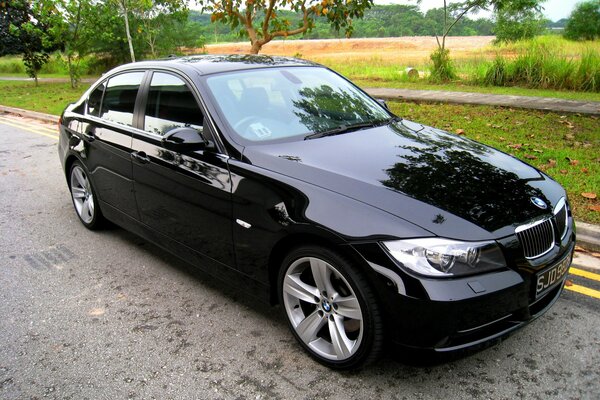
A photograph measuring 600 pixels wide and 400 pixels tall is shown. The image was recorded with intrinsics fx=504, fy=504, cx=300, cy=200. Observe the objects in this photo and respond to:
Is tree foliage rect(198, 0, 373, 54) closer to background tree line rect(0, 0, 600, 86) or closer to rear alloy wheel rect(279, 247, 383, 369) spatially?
background tree line rect(0, 0, 600, 86)

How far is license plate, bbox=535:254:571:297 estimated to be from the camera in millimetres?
2592

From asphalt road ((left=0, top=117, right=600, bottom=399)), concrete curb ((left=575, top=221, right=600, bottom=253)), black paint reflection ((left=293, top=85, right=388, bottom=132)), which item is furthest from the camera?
concrete curb ((left=575, top=221, right=600, bottom=253))

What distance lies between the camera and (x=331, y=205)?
2650mm

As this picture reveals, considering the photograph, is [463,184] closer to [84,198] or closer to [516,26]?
[84,198]

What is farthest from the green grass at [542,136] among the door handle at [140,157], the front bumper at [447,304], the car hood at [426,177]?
the door handle at [140,157]

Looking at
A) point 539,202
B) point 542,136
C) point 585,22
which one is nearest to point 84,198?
point 539,202

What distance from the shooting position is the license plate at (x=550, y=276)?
2.59 m

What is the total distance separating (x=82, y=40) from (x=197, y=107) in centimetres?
1816

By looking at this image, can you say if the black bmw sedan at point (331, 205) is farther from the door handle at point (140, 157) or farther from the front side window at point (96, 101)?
the front side window at point (96, 101)

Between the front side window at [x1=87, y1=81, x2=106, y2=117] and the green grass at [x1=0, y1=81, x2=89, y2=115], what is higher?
the front side window at [x1=87, y1=81, x2=106, y2=117]

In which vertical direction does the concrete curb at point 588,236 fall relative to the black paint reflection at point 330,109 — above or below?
below

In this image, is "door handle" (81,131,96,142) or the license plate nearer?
the license plate

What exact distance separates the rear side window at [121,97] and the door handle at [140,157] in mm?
298

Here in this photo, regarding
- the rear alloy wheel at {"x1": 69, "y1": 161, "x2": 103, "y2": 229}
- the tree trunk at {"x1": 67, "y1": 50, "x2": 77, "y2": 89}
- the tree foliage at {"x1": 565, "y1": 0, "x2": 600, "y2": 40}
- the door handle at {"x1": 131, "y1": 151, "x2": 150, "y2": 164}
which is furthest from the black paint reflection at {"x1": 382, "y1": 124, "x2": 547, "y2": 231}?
the tree foliage at {"x1": 565, "y1": 0, "x2": 600, "y2": 40}
